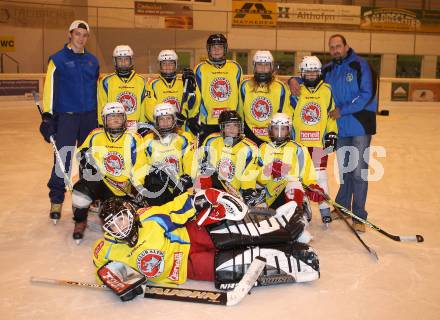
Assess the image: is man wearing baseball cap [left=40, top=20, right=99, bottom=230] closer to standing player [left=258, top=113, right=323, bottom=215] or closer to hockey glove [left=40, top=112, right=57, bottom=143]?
hockey glove [left=40, top=112, right=57, bottom=143]

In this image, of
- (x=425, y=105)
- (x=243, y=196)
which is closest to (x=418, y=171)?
(x=243, y=196)

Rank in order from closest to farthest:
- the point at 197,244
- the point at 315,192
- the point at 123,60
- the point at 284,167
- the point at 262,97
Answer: the point at 197,244 < the point at 315,192 < the point at 284,167 < the point at 262,97 < the point at 123,60

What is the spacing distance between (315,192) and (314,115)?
2.11 ft

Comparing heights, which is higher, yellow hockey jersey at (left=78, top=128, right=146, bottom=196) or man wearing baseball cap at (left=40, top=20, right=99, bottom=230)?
man wearing baseball cap at (left=40, top=20, right=99, bottom=230)

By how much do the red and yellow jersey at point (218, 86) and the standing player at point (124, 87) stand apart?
0.53 metres

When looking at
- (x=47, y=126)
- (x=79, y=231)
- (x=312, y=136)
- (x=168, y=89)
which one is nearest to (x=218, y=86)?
(x=168, y=89)

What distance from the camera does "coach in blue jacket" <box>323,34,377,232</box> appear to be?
389 cm

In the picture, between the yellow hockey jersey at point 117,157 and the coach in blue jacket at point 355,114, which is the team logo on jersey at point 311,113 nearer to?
the coach in blue jacket at point 355,114

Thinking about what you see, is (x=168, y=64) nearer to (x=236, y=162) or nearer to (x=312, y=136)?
(x=236, y=162)

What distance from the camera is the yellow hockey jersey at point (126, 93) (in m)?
4.39

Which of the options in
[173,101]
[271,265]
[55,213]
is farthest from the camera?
[173,101]

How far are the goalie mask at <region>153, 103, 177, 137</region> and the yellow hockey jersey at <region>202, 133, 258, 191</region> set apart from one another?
1.15 ft

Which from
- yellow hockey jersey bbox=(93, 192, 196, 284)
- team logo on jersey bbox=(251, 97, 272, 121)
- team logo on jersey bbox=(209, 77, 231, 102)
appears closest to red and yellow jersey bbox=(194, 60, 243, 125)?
team logo on jersey bbox=(209, 77, 231, 102)

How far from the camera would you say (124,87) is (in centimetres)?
442
